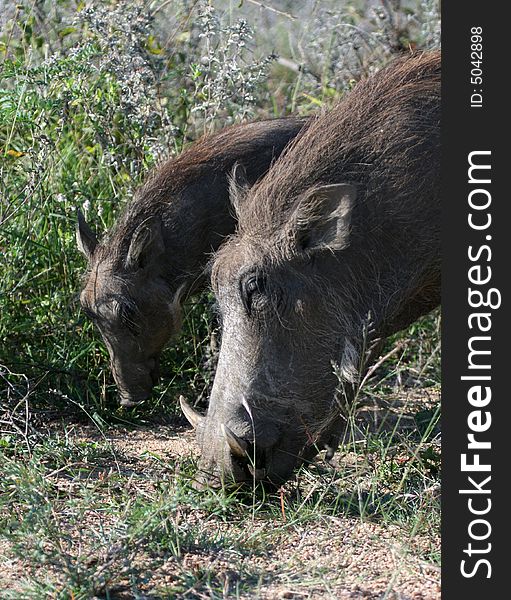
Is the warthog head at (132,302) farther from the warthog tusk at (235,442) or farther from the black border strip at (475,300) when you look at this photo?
the black border strip at (475,300)

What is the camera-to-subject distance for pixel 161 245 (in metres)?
4.82

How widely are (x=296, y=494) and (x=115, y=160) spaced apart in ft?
7.11

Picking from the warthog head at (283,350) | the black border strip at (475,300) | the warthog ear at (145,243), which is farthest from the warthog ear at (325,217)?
the warthog ear at (145,243)

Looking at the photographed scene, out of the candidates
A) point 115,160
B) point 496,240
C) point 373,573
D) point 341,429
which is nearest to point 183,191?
point 115,160

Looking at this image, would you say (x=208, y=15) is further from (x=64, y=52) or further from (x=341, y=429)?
(x=341, y=429)

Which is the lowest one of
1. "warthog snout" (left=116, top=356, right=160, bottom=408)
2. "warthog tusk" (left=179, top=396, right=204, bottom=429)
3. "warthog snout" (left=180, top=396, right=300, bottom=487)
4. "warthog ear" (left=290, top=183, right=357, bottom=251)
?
"warthog snout" (left=180, top=396, right=300, bottom=487)

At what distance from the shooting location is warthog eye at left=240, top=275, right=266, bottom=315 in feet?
12.3

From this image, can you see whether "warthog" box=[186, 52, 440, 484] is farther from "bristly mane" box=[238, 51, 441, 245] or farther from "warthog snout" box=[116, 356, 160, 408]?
"warthog snout" box=[116, 356, 160, 408]

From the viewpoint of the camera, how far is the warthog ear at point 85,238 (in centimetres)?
495

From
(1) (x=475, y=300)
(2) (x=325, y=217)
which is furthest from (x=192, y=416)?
(1) (x=475, y=300)

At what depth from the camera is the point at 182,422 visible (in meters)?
5.04

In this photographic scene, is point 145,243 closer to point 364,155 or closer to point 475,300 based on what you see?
point 364,155

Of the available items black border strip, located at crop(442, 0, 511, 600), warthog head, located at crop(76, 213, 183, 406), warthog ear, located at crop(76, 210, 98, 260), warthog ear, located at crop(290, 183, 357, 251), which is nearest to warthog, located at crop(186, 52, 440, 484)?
warthog ear, located at crop(290, 183, 357, 251)

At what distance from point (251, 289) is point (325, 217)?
359mm
